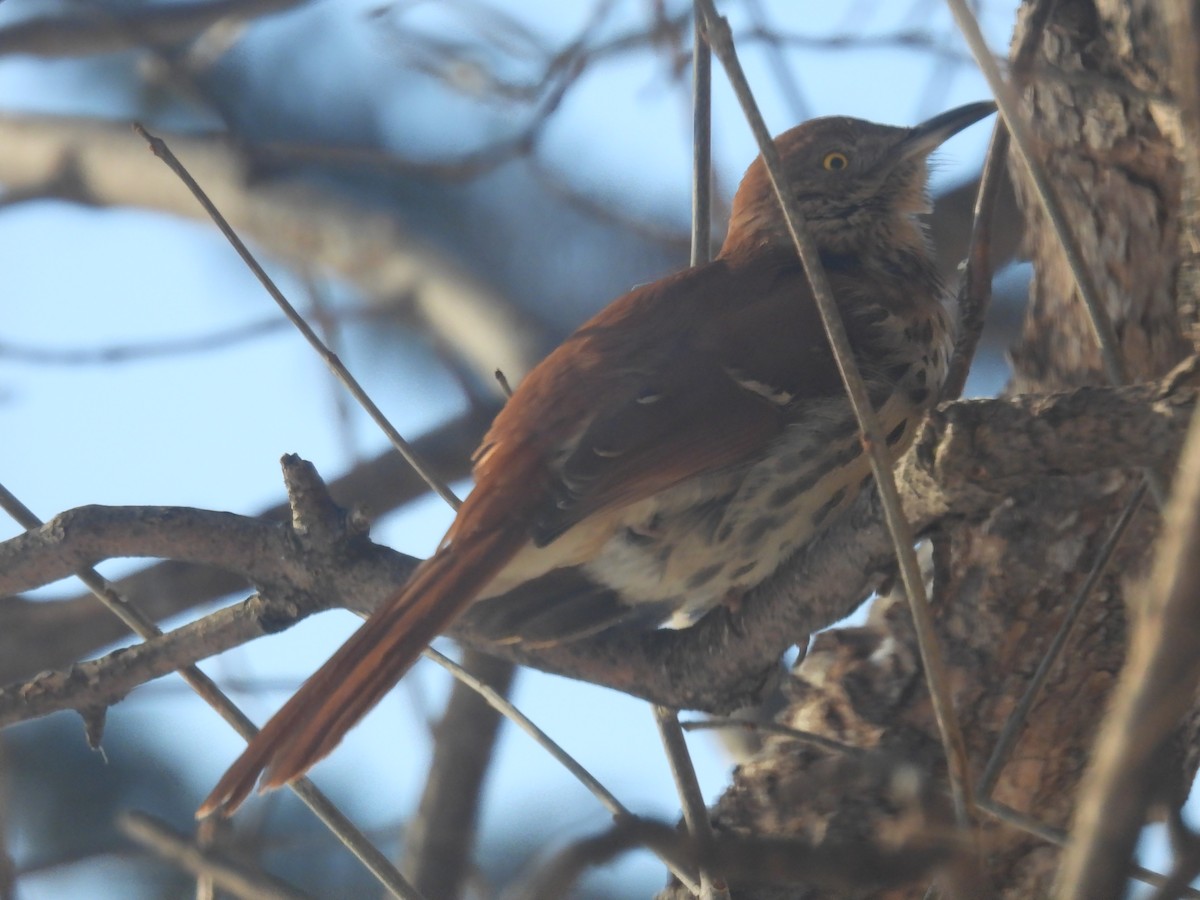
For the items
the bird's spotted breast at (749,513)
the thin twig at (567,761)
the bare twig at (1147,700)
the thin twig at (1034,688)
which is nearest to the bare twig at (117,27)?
the bird's spotted breast at (749,513)

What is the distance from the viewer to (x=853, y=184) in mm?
3826

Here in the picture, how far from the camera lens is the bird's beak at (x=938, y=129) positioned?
12.0 feet

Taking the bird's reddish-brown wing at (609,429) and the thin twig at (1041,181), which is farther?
the bird's reddish-brown wing at (609,429)

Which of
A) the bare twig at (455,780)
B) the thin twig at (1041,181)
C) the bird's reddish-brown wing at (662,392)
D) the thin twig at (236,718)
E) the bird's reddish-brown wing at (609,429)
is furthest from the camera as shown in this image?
the bare twig at (455,780)

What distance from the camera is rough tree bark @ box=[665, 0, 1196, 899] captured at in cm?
263

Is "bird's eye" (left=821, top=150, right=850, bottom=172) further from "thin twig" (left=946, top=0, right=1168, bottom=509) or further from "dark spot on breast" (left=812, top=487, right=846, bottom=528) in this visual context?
"thin twig" (left=946, top=0, right=1168, bottom=509)

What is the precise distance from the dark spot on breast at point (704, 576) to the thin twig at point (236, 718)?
0.85 m

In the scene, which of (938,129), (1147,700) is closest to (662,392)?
(938,129)

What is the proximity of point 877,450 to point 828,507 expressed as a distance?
46.8 inches

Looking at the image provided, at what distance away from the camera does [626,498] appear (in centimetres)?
273

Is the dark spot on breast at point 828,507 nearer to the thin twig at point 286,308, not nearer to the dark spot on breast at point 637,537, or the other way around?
the dark spot on breast at point 637,537

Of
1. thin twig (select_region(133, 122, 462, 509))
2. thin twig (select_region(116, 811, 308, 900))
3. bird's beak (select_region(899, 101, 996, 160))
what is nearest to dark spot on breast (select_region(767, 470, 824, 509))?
thin twig (select_region(133, 122, 462, 509))

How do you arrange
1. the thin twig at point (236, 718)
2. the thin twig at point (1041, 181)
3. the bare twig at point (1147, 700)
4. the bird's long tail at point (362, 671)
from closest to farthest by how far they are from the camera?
the bare twig at point (1147, 700) < the thin twig at point (1041, 181) < the thin twig at point (236, 718) < the bird's long tail at point (362, 671)

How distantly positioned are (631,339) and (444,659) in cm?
86
